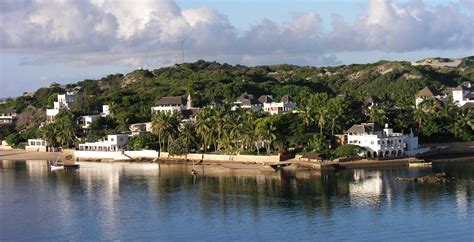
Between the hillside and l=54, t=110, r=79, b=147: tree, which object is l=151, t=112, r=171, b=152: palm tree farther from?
the hillside

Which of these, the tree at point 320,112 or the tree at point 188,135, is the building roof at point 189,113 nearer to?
A: the tree at point 188,135

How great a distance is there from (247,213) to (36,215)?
14050 millimetres

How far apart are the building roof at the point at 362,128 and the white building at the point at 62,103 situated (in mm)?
51283

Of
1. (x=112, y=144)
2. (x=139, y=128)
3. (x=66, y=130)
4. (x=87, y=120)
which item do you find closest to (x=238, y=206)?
(x=112, y=144)

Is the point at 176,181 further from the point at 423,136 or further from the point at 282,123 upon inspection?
the point at 423,136

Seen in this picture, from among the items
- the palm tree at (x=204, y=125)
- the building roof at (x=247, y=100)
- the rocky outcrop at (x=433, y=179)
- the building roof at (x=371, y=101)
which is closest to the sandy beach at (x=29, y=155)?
the palm tree at (x=204, y=125)

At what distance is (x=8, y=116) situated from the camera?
116 meters

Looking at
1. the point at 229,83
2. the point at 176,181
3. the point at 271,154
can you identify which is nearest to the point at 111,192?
the point at 176,181

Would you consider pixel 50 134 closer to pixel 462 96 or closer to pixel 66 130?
pixel 66 130

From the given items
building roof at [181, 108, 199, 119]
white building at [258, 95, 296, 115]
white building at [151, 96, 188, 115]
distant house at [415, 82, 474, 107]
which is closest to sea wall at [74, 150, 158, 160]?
building roof at [181, 108, 199, 119]

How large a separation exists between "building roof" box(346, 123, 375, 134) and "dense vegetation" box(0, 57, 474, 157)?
2183 mm

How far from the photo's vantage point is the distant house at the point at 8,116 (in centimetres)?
11388

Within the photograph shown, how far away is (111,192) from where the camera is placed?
186ft

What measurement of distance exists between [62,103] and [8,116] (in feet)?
37.0
